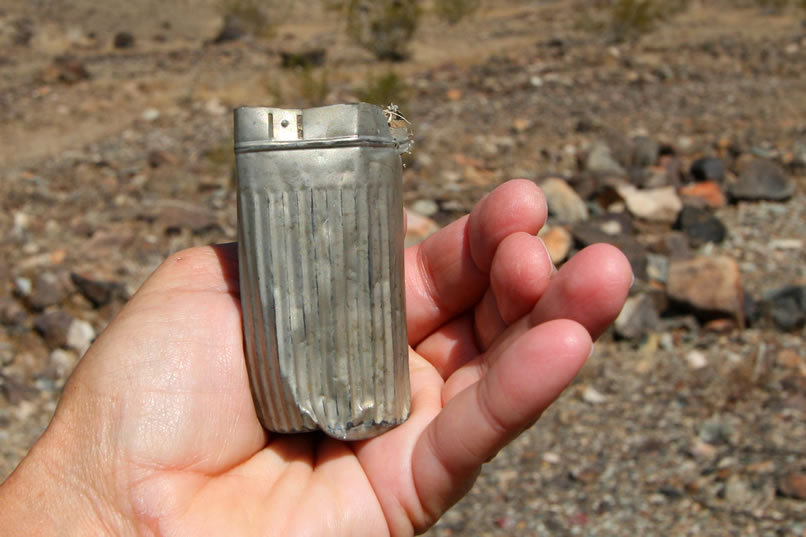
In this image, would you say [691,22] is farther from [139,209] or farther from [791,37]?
[139,209]

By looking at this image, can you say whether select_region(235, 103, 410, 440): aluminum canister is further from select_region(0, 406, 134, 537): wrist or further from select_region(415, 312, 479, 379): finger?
select_region(0, 406, 134, 537): wrist

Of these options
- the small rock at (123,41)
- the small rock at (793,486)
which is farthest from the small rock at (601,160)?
the small rock at (123,41)

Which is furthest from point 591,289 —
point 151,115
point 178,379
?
point 151,115

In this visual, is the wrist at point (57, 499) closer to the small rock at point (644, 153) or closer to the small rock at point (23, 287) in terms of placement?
the small rock at point (23, 287)

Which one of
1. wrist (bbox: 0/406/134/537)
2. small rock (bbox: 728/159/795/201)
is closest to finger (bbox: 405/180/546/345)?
wrist (bbox: 0/406/134/537)

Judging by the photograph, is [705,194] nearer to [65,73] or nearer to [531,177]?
[531,177]

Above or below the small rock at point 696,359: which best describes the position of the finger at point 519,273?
above
